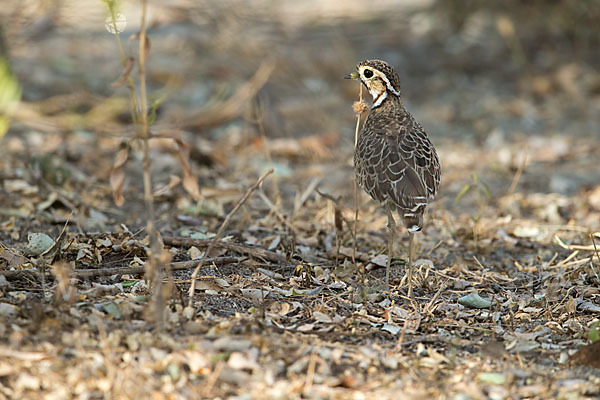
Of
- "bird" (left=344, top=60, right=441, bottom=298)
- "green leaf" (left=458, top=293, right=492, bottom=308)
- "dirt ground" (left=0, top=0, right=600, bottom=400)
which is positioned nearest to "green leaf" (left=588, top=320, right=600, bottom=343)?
"dirt ground" (left=0, top=0, right=600, bottom=400)

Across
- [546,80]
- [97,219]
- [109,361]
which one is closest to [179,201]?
[97,219]

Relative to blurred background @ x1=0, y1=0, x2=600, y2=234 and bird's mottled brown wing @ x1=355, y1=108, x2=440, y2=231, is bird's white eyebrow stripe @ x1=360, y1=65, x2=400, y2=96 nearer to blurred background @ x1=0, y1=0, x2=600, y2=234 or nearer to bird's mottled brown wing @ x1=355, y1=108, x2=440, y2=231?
bird's mottled brown wing @ x1=355, y1=108, x2=440, y2=231

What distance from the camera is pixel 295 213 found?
5.42 m

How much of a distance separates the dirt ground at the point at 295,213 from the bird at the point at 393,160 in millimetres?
356

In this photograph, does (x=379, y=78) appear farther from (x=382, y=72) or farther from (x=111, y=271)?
(x=111, y=271)

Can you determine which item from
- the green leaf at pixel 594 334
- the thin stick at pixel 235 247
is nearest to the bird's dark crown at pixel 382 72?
the thin stick at pixel 235 247

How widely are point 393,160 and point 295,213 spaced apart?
1358 millimetres

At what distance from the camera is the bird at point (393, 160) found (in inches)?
161

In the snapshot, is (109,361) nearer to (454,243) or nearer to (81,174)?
(454,243)

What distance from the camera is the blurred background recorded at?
20.9ft

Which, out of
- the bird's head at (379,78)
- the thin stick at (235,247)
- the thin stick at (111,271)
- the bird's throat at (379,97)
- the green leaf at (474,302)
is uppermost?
the bird's head at (379,78)

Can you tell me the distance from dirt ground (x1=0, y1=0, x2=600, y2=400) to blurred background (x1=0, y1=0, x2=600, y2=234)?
4 centimetres

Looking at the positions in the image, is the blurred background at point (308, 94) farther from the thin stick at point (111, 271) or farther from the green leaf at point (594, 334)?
the green leaf at point (594, 334)

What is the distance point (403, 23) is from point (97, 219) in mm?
7106
